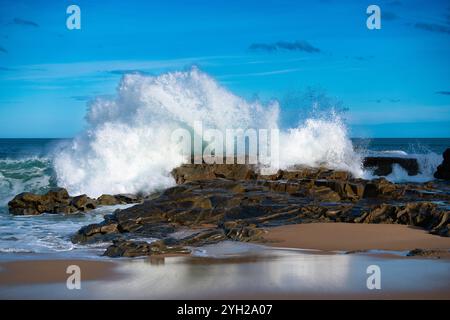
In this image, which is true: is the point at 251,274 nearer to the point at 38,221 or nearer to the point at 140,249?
the point at 140,249

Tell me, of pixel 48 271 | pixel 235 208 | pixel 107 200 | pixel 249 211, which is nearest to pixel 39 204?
pixel 107 200

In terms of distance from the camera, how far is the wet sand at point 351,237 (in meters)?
7.65

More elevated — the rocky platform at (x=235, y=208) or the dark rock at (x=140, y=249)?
the rocky platform at (x=235, y=208)

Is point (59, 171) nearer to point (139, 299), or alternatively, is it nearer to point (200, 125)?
point (200, 125)

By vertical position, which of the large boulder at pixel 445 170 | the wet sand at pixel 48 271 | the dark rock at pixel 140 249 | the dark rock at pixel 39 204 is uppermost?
the large boulder at pixel 445 170

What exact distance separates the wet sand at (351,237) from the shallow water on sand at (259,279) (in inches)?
26.8

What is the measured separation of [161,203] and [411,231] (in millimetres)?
4187

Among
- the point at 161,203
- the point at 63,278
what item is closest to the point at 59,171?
the point at 161,203

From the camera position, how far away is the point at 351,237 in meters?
8.27

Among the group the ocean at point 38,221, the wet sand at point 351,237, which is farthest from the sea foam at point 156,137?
the wet sand at point 351,237

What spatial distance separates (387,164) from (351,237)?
40.7 ft

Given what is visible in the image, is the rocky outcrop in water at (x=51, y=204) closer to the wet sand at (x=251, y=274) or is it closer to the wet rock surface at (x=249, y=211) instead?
the wet rock surface at (x=249, y=211)

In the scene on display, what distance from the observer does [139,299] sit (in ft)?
17.1

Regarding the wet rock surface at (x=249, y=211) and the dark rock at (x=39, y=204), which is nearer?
the wet rock surface at (x=249, y=211)
